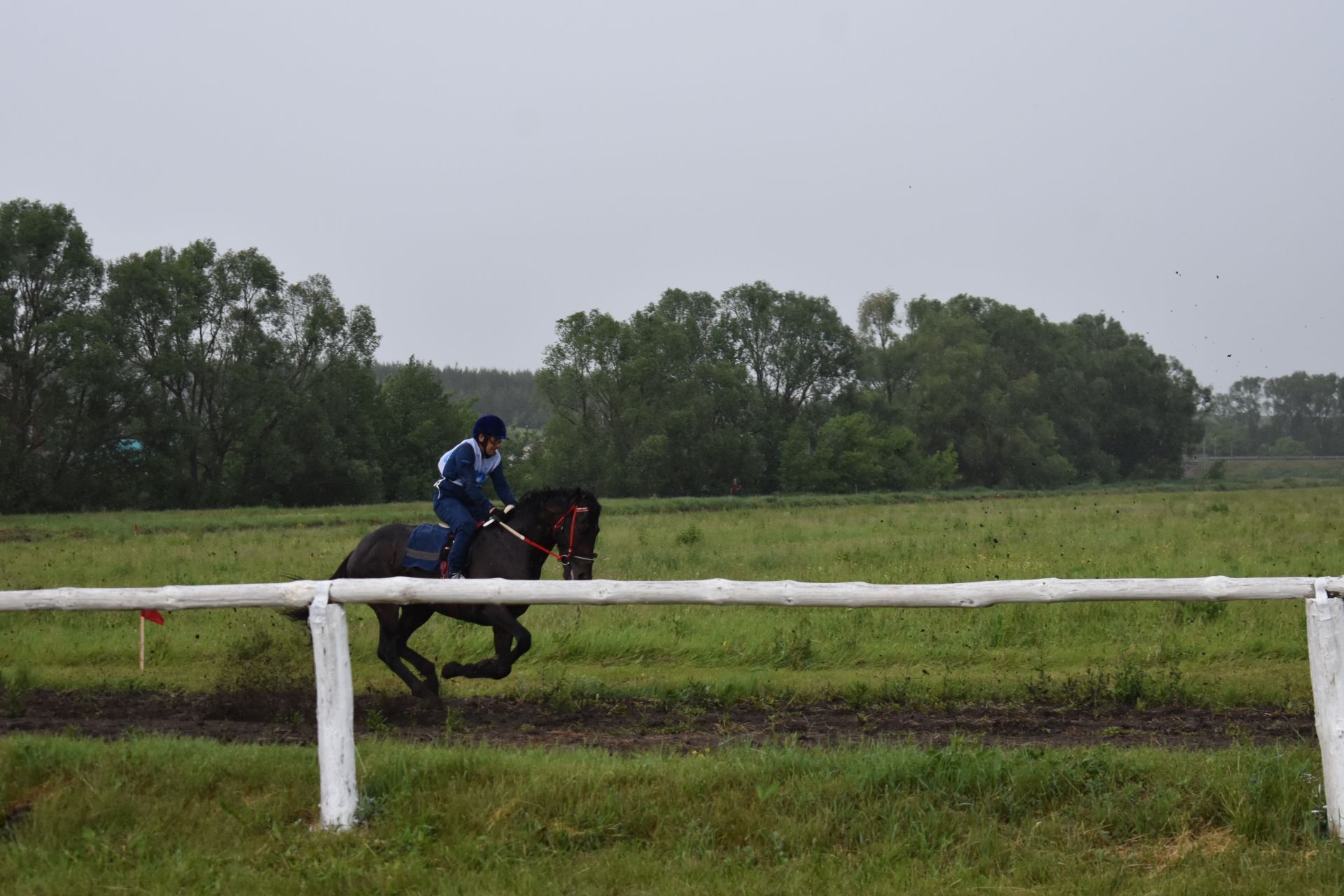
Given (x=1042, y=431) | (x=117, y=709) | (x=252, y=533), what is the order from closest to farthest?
(x=117, y=709)
(x=252, y=533)
(x=1042, y=431)

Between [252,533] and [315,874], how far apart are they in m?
24.3

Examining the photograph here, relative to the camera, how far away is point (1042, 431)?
77500 millimetres

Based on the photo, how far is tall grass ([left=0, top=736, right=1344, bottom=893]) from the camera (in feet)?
15.4

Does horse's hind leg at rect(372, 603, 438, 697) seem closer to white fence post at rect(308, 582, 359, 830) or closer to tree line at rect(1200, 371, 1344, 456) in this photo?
white fence post at rect(308, 582, 359, 830)

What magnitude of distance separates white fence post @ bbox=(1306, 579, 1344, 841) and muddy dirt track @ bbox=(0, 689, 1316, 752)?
194cm

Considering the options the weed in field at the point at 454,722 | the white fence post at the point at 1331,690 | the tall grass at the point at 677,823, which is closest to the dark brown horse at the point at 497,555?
the weed in field at the point at 454,722

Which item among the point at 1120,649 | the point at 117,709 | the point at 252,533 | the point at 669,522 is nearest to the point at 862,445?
the point at 669,522

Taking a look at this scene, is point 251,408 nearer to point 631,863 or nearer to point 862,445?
point 862,445

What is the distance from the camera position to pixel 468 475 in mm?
9555

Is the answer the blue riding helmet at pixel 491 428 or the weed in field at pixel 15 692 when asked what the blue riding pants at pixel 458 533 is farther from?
the weed in field at pixel 15 692

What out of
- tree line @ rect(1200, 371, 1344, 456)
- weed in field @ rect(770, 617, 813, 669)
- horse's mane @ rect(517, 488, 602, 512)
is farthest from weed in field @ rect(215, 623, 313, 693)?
tree line @ rect(1200, 371, 1344, 456)

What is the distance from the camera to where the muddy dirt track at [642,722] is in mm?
7148

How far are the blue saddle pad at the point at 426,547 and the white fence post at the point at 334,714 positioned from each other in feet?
13.9

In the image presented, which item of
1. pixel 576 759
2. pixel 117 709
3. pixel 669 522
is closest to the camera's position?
pixel 576 759
